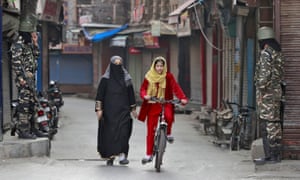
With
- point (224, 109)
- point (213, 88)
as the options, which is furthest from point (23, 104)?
point (213, 88)

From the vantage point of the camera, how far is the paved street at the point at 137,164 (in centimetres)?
869

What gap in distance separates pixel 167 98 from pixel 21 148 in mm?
2331

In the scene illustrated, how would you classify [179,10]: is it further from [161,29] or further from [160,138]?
[160,138]

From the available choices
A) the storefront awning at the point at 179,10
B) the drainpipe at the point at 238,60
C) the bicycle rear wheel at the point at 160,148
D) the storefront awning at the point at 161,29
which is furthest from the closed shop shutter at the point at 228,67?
the storefront awning at the point at 161,29

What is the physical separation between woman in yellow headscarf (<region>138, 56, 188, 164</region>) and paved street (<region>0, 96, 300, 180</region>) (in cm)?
52

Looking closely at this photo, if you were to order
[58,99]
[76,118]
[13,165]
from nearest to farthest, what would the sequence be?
1. [13,165]
2. [58,99]
3. [76,118]

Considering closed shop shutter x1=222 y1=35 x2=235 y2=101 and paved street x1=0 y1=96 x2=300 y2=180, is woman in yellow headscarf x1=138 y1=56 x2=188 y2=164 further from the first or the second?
closed shop shutter x1=222 y1=35 x2=235 y2=101

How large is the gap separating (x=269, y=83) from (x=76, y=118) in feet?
45.3

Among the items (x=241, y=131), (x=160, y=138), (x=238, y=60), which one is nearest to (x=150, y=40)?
(x=238, y=60)

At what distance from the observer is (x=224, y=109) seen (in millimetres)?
14617

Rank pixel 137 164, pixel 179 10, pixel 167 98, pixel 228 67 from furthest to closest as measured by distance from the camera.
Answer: pixel 179 10, pixel 228 67, pixel 137 164, pixel 167 98

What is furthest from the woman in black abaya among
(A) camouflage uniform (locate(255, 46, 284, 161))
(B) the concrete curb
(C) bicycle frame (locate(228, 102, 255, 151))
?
(C) bicycle frame (locate(228, 102, 255, 151))

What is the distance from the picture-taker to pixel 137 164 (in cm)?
1041

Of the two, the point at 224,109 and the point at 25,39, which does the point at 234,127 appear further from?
the point at 25,39
